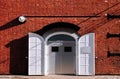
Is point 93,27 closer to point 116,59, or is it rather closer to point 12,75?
point 116,59

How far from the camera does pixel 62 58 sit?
119ft

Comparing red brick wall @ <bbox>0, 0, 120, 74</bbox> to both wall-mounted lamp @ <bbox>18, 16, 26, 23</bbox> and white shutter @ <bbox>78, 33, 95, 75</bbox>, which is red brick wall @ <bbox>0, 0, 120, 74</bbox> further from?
white shutter @ <bbox>78, 33, 95, 75</bbox>

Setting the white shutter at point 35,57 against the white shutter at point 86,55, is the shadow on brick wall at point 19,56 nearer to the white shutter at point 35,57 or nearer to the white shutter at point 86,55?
the white shutter at point 35,57

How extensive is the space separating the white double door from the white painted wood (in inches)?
26.7

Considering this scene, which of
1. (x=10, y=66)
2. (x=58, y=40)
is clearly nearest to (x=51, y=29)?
(x=58, y=40)

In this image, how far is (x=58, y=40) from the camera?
119 feet

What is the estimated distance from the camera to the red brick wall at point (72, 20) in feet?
118

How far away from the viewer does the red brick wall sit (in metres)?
36.0

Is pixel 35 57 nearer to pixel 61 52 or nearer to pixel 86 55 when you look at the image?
pixel 61 52

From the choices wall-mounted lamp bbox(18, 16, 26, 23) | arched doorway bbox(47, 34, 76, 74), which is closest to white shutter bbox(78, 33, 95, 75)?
arched doorway bbox(47, 34, 76, 74)

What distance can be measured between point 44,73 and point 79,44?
122 inches

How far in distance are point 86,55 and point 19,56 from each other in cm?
462

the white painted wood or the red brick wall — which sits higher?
the red brick wall

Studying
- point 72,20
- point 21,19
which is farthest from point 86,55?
point 21,19
